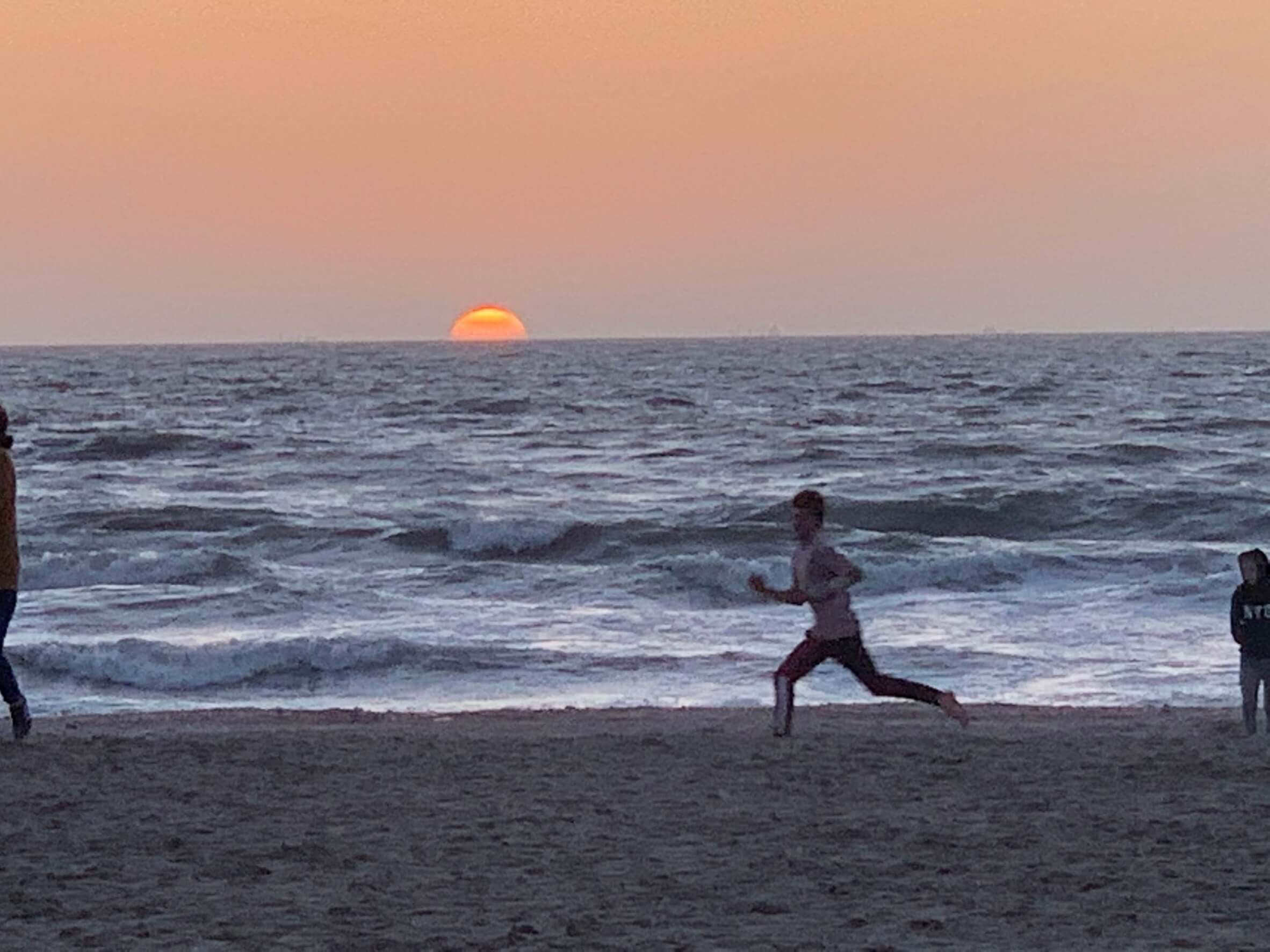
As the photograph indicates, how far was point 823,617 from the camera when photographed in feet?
32.6

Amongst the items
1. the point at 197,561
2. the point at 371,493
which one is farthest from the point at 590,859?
the point at 371,493

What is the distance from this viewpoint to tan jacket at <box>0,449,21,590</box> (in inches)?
375

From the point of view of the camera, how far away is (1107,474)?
125 ft

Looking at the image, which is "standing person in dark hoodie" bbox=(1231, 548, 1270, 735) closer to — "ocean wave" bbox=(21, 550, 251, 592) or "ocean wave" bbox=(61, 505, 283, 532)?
"ocean wave" bbox=(21, 550, 251, 592)

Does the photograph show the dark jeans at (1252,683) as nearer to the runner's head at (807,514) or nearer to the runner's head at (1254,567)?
the runner's head at (1254,567)

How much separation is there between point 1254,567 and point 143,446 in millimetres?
40480

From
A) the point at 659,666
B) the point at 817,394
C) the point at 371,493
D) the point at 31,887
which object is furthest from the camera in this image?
the point at 817,394

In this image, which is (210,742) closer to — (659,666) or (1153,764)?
(1153,764)

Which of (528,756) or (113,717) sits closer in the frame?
(528,756)

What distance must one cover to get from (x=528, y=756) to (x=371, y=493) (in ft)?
86.5

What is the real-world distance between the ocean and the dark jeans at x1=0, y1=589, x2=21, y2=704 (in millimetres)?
4064

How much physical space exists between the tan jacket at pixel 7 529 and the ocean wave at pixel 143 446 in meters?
35.8

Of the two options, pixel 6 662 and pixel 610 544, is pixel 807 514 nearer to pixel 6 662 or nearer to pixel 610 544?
pixel 6 662

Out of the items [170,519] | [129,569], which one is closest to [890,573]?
[129,569]
